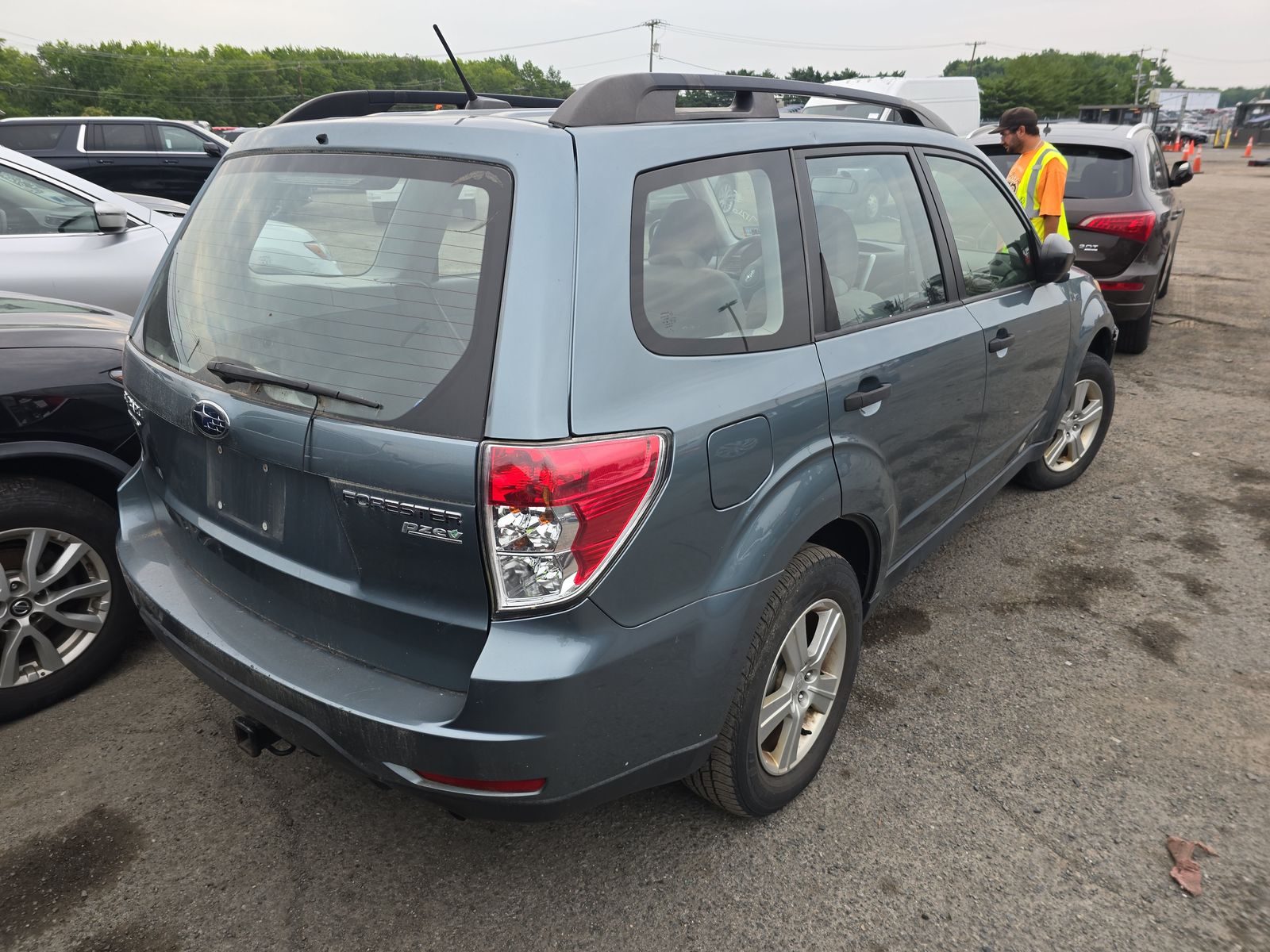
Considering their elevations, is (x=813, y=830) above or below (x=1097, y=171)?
below

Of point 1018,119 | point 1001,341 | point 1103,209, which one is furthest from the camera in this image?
point 1103,209

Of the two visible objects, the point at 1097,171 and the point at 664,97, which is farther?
the point at 1097,171

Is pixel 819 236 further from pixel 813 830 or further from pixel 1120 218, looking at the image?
pixel 1120 218

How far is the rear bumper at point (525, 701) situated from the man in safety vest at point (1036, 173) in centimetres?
480

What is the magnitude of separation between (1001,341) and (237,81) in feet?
411

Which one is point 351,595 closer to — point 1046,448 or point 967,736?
point 967,736

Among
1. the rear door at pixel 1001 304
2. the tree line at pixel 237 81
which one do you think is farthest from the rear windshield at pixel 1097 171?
the tree line at pixel 237 81

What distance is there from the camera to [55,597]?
2881 millimetres

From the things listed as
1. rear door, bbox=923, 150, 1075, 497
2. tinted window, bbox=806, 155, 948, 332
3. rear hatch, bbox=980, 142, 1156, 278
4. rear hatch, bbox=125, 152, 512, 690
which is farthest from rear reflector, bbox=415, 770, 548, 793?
rear hatch, bbox=980, 142, 1156, 278

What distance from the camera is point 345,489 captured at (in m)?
1.83

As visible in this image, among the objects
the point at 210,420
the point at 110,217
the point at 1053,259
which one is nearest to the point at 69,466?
the point at 210,420

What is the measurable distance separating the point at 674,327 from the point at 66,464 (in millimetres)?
2190

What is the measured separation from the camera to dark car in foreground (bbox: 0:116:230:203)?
12.4 m

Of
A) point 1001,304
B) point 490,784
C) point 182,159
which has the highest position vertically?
point 182,159
